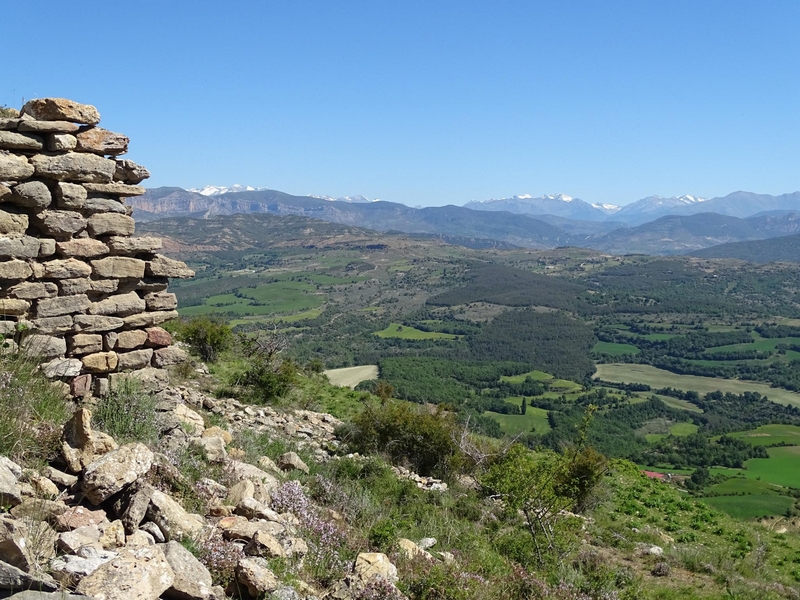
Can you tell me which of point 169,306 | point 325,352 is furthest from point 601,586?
point 325,352

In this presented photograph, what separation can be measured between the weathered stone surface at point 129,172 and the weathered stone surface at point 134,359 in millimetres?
2737

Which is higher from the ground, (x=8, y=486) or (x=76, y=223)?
(x=76, y=223)

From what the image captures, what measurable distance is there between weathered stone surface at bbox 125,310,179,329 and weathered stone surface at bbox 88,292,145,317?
3.9 inches

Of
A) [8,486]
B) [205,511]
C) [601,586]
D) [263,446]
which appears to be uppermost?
[8,486]

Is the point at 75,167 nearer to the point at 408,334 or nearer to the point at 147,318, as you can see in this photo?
the point at 147,318

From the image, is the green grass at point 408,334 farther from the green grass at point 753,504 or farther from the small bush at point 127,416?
the small bush at point 127,416

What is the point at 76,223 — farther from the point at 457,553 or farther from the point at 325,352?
the point at 325,352

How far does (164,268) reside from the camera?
920cm

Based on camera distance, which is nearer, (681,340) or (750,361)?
(750,361)

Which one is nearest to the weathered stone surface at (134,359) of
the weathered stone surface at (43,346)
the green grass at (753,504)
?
the weathered stone surface at (43,346)

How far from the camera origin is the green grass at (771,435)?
2292 inches

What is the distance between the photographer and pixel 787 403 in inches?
3647

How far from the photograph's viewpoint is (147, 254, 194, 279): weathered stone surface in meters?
9.05

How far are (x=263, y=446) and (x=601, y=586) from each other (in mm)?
5698
